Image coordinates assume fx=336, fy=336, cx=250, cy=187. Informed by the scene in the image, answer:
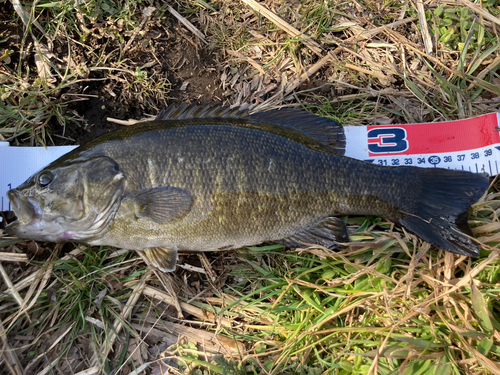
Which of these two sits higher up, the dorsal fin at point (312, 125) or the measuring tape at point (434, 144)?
the dorsal fin at point (312, 125)

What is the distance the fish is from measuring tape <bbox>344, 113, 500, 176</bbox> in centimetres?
44

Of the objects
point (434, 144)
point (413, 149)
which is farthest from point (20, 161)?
point (434, 144)

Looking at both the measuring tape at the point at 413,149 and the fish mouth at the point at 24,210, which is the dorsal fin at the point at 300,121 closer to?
the measuring tape at the point at 413,149

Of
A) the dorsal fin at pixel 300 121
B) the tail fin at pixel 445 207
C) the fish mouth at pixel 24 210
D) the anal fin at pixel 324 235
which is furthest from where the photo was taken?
the dorsal fin at pixel 300 121

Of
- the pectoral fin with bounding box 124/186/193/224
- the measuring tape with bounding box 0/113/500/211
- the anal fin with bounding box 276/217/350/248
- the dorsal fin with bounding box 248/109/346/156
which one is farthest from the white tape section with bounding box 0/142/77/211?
the anal fin with bounding box 276/217/350/248

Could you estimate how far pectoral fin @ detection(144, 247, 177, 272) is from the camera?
106 inches

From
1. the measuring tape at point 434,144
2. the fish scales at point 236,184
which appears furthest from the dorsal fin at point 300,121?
Answer: the measuring tape at point 434,144

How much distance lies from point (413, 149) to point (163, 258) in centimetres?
246

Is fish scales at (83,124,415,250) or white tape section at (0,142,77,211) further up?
white tape section at (0,142,77,211)

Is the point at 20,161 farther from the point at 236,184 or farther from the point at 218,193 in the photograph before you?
the point at 236,184

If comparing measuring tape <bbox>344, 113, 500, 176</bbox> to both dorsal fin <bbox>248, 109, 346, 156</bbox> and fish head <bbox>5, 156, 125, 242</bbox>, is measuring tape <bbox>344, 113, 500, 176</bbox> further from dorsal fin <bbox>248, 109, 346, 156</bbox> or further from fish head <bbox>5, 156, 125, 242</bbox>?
fish head <bbox>5, 156, 125, 242</bbox>

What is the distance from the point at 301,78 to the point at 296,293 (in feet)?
6.77

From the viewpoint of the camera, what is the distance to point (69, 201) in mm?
2514

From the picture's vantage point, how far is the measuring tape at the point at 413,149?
Result: 3.01 m
